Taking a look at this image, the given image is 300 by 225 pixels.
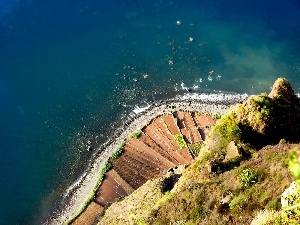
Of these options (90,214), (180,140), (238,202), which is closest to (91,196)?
(90,214)

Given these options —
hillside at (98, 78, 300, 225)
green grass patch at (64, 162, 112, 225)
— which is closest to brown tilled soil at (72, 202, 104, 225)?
green grass patch at (64, 162, 112, 225)

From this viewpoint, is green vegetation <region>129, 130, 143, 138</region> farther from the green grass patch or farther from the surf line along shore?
the green grass patch

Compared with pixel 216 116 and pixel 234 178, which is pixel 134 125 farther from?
pixel 234 178

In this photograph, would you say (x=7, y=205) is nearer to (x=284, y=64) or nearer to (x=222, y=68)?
(x=222, y=68)

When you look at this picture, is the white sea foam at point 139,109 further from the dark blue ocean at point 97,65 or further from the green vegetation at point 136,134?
the green vegetation at point 136,134

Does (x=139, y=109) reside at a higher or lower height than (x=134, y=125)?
higher

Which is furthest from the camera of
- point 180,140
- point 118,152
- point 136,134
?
point 136,134
